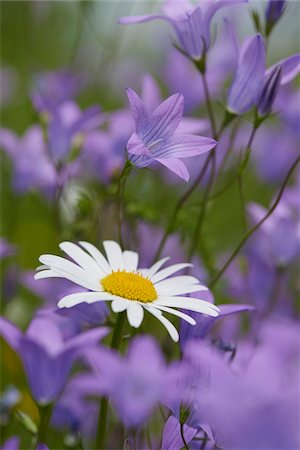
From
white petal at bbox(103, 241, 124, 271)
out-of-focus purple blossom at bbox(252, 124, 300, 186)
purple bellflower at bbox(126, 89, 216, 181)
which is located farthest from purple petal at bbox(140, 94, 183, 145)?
out-of-focus purple blossom at bbox(252, 124, 300, 186)

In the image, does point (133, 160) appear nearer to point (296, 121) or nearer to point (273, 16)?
point (273, 16)

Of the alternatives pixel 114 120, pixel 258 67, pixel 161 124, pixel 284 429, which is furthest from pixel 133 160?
pixel 114 120

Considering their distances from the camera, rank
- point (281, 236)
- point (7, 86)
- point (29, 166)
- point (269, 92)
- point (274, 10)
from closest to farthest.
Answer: point (269, 92)
point (274, 10)
point (281, 236)
point (29, 166)
point (7, 86)

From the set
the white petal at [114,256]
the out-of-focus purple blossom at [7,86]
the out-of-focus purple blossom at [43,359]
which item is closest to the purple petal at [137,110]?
the white petal at [114,256]

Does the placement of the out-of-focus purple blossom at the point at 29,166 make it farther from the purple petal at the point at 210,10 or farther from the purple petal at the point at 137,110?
the purple petal at the point at 137,110

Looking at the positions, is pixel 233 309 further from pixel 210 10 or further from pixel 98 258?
pixel 210 10

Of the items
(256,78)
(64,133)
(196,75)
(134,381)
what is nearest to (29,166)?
(64,133)

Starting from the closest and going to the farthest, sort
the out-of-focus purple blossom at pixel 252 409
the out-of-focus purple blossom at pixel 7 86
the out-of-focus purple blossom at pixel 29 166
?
the out-of-focus purple blossom at pixel 252 409, the out-of-focus purple blossom at pixel 29 166, the out-of-focus purple blossom at pixel 7 86
